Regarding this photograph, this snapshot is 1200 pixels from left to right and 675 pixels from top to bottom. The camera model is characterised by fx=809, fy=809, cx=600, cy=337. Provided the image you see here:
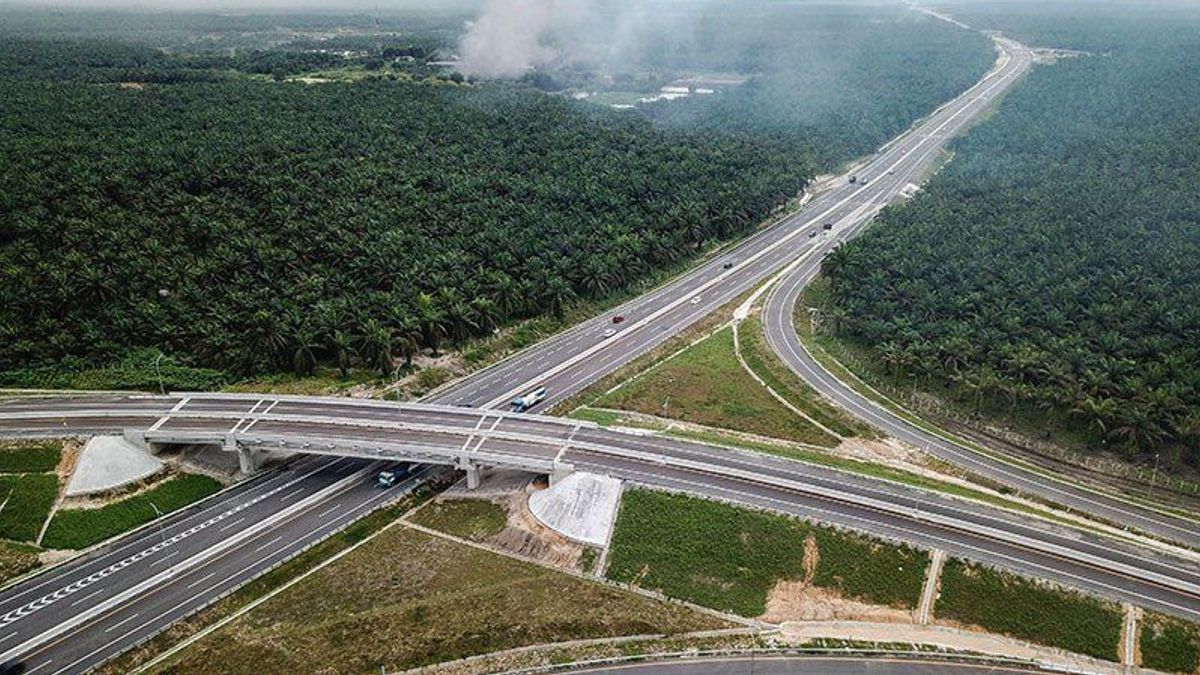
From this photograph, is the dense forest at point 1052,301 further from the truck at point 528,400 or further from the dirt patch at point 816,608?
the truck at point 528,400

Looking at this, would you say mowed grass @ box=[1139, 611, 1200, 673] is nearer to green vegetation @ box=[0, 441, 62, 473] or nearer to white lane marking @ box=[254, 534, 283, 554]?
white lane marking @ box=[254, 534, 283, 554]

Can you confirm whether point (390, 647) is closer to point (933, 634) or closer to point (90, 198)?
point (933, 634)

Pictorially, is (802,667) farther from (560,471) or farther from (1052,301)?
(1052,301)

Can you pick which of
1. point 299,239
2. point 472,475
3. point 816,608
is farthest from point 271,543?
point 299,239

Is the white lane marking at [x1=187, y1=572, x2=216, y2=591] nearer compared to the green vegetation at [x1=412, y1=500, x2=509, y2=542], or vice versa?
the white lane marking at [x1=187, y1=572, x2=216, y2=591]

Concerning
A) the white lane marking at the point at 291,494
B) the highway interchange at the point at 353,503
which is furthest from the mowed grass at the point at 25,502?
the white lane marking at the point at 291,494

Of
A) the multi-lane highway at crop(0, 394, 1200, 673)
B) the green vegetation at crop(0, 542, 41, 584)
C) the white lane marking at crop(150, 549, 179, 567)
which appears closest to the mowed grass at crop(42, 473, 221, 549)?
the green vegetation at crop(0, 542, 41, 584)
